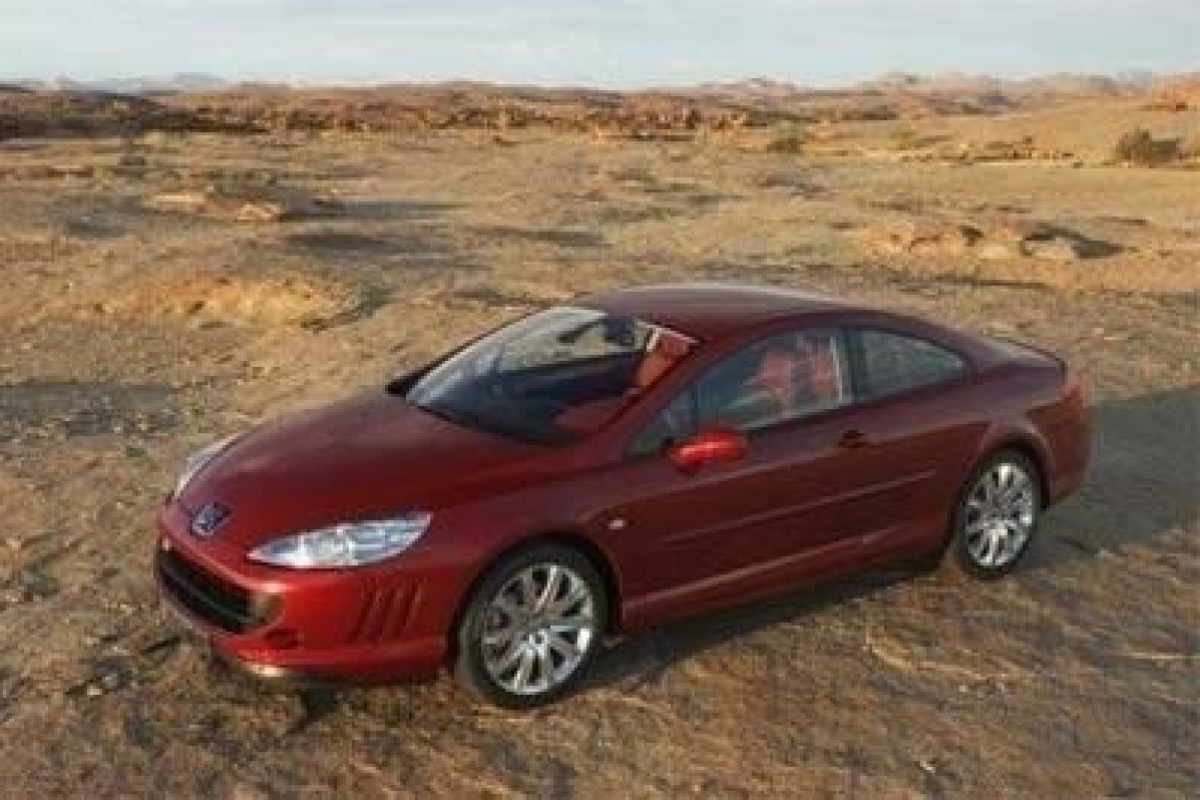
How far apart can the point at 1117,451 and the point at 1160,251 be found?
43.0 feet

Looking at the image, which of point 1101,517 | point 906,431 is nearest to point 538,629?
point 906,431

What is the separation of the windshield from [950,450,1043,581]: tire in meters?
1.79

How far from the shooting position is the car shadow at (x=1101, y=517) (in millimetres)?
6746

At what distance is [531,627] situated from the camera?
5.97m

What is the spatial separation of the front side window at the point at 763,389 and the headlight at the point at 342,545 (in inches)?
40.8

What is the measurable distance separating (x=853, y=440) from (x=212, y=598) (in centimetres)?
275

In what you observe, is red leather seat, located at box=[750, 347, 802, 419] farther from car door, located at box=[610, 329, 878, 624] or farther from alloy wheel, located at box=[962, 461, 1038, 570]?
alloy wheel, located at box=[962, 461, 1038, 570]

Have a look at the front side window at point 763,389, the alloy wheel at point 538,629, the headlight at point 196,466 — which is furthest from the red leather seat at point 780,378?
the headlight at point 196,466

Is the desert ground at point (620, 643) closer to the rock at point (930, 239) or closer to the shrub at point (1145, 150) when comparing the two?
the rock at point (930, 239)

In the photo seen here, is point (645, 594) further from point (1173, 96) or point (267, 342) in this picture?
point (1173, 96)

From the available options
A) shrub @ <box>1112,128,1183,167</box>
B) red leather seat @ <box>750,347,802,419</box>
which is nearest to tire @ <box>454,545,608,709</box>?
red leather seat @ <box>750,347,802,419</box>

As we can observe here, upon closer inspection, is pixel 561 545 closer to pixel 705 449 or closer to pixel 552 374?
pixel 705 449

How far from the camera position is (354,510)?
5.71 metres

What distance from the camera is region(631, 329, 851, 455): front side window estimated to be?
641 centimetres
